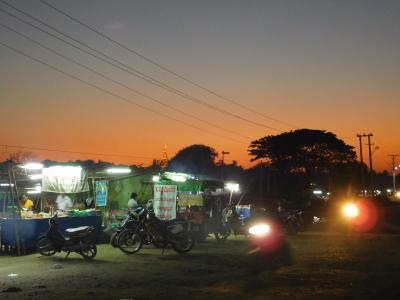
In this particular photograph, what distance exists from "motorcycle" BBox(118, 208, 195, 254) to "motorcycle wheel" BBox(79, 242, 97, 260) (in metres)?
0.91

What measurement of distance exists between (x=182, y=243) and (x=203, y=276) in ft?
15.4

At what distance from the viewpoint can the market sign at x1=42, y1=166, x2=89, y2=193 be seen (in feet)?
63.5

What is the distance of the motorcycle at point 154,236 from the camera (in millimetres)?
15078

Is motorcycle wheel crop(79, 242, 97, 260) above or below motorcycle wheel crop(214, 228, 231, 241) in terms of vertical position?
below

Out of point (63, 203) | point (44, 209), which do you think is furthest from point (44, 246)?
point (44, 209)

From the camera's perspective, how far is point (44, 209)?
2128cm

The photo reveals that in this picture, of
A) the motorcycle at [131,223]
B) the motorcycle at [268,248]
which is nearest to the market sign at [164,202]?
the motorcycle at [131,223]

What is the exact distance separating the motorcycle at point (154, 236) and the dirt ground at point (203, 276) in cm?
39

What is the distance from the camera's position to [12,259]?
47.1ft

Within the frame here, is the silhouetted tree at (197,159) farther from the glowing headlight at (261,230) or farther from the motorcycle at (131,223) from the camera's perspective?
the glowing headlight at (261,230)

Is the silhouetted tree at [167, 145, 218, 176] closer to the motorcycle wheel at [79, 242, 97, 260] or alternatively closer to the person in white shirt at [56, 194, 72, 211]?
the person in white shirt at [56, 194, 72, 211]

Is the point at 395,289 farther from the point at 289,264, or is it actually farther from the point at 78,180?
the point at 78,180

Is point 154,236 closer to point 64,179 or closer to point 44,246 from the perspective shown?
point 44,246

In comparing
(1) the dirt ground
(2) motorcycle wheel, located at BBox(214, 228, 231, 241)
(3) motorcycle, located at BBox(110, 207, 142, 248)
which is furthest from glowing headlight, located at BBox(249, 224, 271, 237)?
(2) motorcycle wheel, located at BBox(214, 228, 231, 241)
